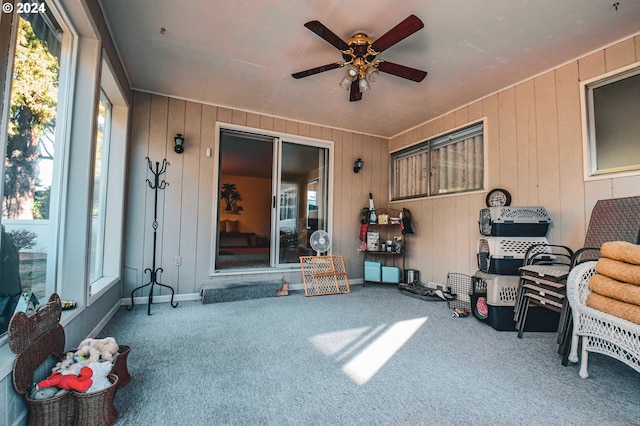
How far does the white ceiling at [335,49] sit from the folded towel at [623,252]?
5.42 ft

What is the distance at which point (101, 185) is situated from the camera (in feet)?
9.48

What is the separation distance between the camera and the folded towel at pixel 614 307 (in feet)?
4.70

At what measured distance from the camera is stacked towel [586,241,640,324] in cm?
146

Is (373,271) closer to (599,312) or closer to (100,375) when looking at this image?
(599,312)

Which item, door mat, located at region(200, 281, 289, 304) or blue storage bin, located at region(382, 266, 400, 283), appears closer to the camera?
door mat, located at region(200, 281, 289, 304)

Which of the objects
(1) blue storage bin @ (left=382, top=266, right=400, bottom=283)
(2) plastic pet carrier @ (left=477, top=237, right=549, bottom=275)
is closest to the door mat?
(1) blue storage bin @ (left=382, top=266, right=400, bottom=283)

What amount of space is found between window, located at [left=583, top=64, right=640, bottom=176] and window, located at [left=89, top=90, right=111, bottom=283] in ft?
14.5

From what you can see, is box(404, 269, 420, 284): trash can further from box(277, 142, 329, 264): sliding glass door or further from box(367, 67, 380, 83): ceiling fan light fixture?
box(367, 67, 380, 83): ceiling fan light fixture

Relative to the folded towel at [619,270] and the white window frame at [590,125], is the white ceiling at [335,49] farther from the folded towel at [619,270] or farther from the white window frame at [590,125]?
the folded towel at [619,270]

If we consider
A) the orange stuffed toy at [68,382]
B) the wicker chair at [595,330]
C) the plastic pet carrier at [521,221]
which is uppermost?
the plastic pet carrier at [521,221]

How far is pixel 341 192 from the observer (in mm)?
4539

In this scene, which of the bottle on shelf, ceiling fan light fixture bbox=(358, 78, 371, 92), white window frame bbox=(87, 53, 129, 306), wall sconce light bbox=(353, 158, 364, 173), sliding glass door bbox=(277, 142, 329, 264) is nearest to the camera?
ceiling fan light fixture bbox=(358, 78, 371, 92)

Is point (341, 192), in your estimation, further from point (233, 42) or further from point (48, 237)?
point (48, 237)

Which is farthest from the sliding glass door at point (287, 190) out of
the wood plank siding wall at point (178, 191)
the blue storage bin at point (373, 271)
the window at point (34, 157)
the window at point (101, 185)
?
the window at point (34, 157)
